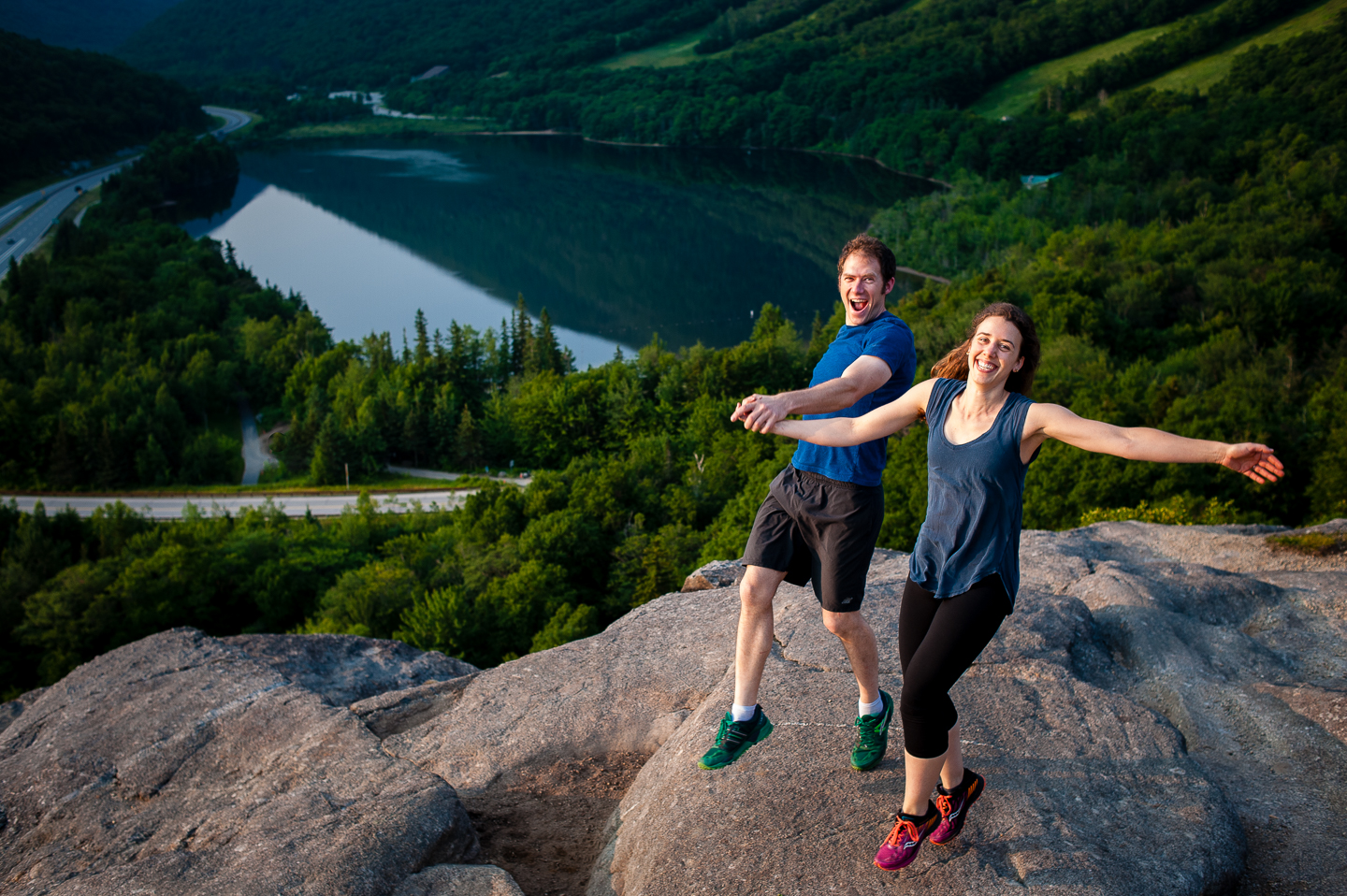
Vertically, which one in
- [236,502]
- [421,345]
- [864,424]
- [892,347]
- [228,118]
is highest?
[228,118]

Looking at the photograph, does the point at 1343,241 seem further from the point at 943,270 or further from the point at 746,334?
the point at 746,334

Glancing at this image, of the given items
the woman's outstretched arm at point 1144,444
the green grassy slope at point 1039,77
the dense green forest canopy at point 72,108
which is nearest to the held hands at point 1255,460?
the woman's outstretched arm at point 1144,444

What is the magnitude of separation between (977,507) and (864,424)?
732 mm

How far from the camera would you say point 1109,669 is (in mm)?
7703

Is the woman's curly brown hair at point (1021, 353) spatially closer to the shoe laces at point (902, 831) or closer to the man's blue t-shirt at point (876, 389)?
the man's blue t-shirt at point (876, 389)

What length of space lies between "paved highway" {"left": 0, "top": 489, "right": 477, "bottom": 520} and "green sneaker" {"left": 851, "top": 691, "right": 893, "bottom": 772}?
136 ft

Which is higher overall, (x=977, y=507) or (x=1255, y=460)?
(x=1255, y=460)

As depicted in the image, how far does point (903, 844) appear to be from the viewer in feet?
16.4

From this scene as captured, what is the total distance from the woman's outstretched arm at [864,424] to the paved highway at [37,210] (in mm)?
95576

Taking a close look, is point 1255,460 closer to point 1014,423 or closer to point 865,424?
point 1014,423

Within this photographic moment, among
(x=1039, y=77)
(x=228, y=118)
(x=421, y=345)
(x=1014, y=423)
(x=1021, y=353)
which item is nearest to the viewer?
(x=1014, y=423)

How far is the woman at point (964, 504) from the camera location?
181 inches

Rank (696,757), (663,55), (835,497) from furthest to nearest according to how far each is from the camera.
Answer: (663,55), (696,757), (835,497)

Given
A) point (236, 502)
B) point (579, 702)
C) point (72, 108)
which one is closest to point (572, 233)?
point (236, 502)
